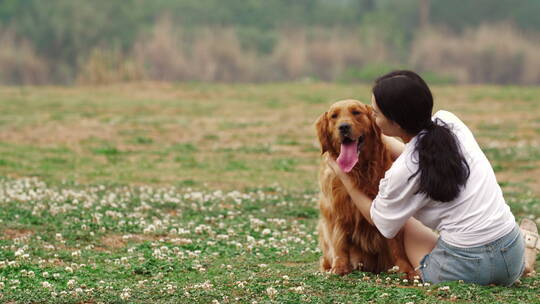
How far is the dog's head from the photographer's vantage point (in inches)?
272

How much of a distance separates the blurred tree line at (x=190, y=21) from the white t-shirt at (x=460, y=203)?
96.3 feet

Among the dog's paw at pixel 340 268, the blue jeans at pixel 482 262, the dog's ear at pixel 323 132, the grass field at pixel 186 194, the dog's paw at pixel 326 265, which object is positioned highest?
the dog's ear at pixel 323 132

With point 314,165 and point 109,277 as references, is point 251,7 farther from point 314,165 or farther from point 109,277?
point 109,277

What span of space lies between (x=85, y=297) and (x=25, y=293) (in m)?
0.51

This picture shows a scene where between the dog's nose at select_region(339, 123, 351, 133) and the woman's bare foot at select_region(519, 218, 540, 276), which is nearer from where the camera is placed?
the dog's nose at select_region(339, 123, 351, 133)

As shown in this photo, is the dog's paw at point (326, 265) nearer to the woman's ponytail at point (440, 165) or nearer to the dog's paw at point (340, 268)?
the dog's paw at point (340, 268)

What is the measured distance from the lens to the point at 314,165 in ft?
58.6

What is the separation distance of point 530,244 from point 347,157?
2.07 m

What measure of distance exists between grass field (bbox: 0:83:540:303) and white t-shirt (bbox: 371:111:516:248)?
1.36ft

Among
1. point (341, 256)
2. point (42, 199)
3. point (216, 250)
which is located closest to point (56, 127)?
point (42, 199)

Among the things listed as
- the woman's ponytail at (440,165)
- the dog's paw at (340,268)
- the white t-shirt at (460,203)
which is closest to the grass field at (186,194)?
the dog's paw at (340,268)

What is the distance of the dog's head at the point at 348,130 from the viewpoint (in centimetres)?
690

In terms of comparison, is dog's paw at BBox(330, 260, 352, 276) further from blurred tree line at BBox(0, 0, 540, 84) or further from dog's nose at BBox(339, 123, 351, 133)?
blurred tree line at BBox(0, 0, 540, 84)

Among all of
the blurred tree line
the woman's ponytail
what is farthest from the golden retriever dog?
the blurred tree line
